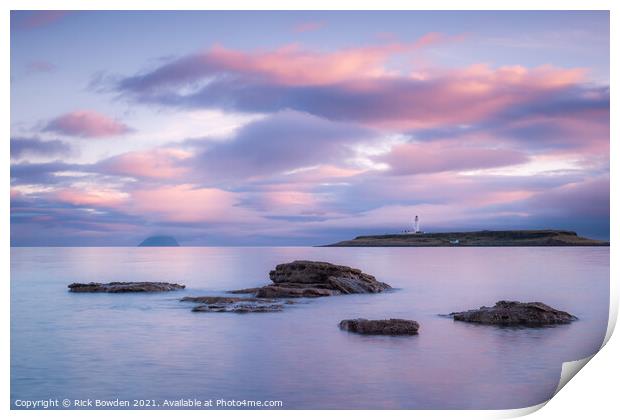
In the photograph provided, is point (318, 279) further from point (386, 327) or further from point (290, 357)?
point (290, 357)

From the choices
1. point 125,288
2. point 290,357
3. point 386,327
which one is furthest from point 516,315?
point 125,288

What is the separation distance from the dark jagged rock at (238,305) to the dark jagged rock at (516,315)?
7656 millimetres

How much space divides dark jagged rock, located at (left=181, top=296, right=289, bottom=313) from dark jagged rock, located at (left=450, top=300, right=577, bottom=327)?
25.1 ft

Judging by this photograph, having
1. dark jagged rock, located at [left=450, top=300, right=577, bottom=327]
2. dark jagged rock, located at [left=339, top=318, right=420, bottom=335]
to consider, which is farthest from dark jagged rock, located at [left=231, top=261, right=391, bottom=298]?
dark jagged rock, located at [left=339, top=318, right=420, bottom=335]

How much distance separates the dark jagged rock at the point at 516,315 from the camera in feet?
67.5

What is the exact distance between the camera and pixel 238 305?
24.5m

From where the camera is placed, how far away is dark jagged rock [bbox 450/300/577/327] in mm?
20562

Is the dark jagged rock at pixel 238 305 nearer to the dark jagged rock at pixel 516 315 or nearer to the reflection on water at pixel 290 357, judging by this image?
the reflection on water at pixel 290 357

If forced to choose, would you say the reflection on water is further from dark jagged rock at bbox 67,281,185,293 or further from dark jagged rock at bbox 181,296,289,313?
dark jagged rock at bbox 67,281,185,293

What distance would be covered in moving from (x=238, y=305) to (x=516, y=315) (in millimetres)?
10440
